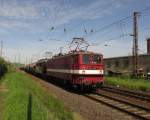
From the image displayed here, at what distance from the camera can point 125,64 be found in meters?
69.2

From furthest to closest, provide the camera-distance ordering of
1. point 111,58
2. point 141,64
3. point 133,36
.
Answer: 1. point 111,58
2. point 141,64
3. point 133,36

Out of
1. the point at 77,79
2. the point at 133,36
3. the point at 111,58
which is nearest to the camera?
the point at 77,79

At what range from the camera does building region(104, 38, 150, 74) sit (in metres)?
59.5

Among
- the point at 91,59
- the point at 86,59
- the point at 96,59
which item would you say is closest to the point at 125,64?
the point at 96,59

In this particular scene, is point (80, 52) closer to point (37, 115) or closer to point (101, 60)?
point (101, 60)

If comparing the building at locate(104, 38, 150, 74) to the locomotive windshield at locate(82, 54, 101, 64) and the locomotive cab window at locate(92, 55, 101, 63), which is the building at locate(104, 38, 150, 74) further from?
the locomotive windshield at locate(82, 54, 101, 64)

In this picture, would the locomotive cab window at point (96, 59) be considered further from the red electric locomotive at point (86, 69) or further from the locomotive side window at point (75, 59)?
the locomotive side window at point (75, 59)

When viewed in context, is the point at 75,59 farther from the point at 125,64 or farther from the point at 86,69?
the point at 125,64

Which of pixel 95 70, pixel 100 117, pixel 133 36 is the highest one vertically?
pixel 133 36

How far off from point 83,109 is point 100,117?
7.90ft

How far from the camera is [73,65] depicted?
24516 millimetres

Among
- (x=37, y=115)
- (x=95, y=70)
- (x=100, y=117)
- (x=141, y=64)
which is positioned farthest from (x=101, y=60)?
(x=141, y=64)

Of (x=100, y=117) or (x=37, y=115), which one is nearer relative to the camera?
(x=37, y=115)

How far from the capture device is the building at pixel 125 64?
5950cm
